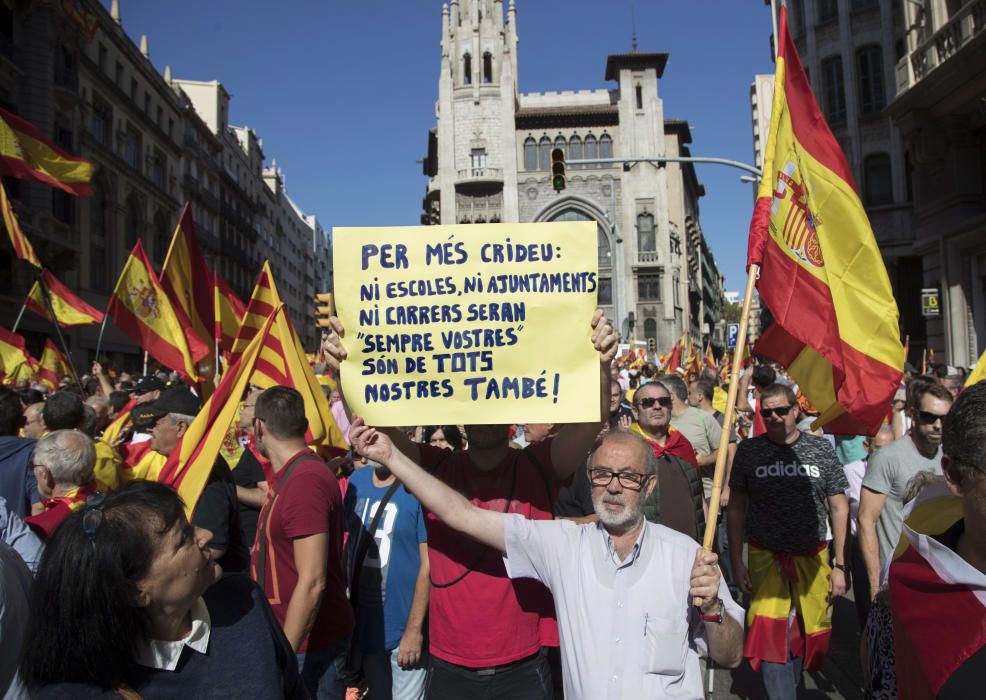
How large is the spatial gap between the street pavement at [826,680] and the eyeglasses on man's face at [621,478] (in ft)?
A: 9.28

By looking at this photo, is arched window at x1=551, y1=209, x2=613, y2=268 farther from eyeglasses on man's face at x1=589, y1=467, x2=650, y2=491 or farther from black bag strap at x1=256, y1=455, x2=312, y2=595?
eyeglasses on man's face at x1=589, y1=467, x2=650, y2=491

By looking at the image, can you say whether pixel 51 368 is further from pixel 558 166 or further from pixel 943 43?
pixel 943 43

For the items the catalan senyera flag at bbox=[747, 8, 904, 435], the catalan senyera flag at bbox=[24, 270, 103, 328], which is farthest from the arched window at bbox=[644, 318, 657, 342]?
the catalan senyera flag at bbox=[747, 8, 904, 435]

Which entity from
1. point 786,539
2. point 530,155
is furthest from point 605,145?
point 786,539

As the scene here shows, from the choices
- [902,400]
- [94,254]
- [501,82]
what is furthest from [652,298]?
[902,400]

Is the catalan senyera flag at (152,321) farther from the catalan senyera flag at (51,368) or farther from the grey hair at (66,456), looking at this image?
the catalan senyera flag at (51,368)

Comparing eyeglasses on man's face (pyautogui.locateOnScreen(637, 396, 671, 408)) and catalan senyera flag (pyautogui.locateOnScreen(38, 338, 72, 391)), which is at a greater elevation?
catalan senyera flag (pyautogui.locateOnScreen(38, 338, 72, 391))

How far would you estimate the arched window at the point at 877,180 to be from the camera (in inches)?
924

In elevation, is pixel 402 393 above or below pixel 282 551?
above

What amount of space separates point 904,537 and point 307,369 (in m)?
3.70

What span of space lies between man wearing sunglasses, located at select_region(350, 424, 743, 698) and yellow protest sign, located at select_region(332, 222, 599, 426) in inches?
11.0

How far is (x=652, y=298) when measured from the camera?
52.4 meters

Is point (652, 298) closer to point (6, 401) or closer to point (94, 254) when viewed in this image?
point (94, 254)

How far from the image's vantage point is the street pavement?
4789mm
